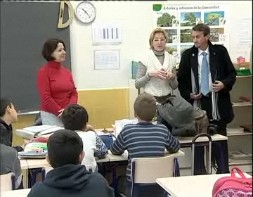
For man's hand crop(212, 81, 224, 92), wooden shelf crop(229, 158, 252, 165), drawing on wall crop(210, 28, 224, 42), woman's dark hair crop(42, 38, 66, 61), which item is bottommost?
wooden shelf crop(229, 158, 252, 165)

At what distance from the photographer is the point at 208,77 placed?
14.3 ft

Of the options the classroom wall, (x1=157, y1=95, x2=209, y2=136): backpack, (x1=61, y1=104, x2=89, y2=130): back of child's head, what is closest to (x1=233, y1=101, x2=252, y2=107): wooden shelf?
the classroom wall

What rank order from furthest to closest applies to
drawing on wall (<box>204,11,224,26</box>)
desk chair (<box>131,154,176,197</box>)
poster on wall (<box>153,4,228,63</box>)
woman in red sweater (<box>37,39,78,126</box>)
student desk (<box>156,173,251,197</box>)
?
drawing on wall (<box>204,11,224,26</box>)
poster on wall (<box>153,4,228,63</box>)
woman in red sweater (<box>37,39,78,126</box>)
desk chair (<box>131,154,176,197</box>)
student desk (<box>156,173,251,197</box>)

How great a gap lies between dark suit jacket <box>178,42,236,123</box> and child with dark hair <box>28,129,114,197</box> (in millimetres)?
2458

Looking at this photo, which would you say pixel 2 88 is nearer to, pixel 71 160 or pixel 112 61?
pixel 112 61

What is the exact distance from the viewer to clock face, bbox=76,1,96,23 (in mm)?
5008

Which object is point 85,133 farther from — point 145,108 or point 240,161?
point 240,161

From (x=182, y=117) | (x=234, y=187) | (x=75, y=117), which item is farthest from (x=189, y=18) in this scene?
(x=234, y=187)

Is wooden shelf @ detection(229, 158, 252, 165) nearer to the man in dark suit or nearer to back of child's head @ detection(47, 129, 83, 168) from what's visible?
the man in dark suit

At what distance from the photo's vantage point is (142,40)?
523 centimetres

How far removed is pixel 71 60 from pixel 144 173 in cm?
237

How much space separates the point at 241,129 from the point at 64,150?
375 cm

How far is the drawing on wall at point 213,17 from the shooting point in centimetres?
541

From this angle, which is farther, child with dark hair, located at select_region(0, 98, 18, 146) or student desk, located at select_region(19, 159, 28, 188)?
child with dark hair, located at select_region(0, 98, 18, 146)
